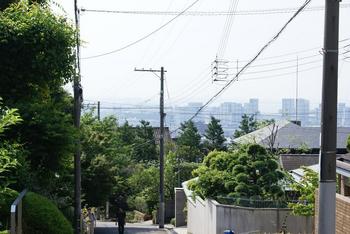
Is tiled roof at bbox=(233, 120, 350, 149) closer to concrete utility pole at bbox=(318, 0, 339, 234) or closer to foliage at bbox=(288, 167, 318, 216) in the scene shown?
foliage at bbox=(288, 167, 318, 216)

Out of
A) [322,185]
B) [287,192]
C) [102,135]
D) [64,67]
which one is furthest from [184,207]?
[322,185]

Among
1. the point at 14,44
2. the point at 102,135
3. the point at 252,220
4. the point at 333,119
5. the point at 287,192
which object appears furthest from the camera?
the point at 102,135

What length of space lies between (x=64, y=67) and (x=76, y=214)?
632 centimetres

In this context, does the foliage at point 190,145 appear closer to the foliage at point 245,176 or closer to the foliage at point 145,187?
the foliage at point 145,187

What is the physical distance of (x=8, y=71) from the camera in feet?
46.5

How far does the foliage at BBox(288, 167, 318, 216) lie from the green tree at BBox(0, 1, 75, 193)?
835 cm

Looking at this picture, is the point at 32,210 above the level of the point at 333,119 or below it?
below

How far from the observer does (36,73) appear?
14.3m

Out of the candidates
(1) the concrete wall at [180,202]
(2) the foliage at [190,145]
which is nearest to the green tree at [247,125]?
(2) the foliage at [190,145]

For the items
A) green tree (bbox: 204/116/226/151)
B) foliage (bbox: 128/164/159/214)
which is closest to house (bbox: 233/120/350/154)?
foliage (bbox: 128/164/159/214)

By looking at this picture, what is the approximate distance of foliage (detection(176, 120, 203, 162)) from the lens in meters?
53.6

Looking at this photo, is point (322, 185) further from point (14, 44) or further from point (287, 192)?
point (287, 192)

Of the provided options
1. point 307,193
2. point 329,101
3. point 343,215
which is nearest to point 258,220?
point 307,193

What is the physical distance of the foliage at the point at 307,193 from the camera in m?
19.4
